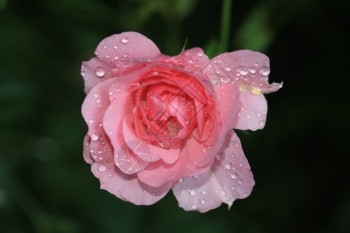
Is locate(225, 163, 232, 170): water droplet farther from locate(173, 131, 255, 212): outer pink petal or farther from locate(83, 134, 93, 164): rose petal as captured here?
locate(83, 134, 93, 164): rose petal

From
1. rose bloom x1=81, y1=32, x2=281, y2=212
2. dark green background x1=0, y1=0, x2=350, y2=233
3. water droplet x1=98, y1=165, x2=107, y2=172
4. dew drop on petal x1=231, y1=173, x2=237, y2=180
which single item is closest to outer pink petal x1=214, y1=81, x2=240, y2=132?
rose bloom x1=81, y1=32, x2=281, y2=212

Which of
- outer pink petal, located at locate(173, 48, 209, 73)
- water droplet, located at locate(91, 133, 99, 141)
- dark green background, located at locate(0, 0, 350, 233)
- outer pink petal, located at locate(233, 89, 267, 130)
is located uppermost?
outer pink petal, located at locate(173, 48, 209, 73)

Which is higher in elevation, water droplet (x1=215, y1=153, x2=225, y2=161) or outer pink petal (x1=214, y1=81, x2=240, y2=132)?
outer pink petal (x1=214, y1=81, x2=240, y2=132)

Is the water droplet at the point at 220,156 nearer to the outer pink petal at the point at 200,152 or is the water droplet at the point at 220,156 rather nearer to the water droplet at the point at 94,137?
the outer pink petal at the point at 200,152

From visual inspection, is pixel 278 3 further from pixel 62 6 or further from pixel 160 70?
pixel 160 70

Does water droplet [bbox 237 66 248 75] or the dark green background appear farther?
the dark green background

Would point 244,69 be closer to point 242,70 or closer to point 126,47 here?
point 242,70

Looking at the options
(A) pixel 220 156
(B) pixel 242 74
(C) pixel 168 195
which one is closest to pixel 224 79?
(B) pixel 242 74

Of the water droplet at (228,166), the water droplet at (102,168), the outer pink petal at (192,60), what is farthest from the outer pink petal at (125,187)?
the outer pink petal at (192,60)
